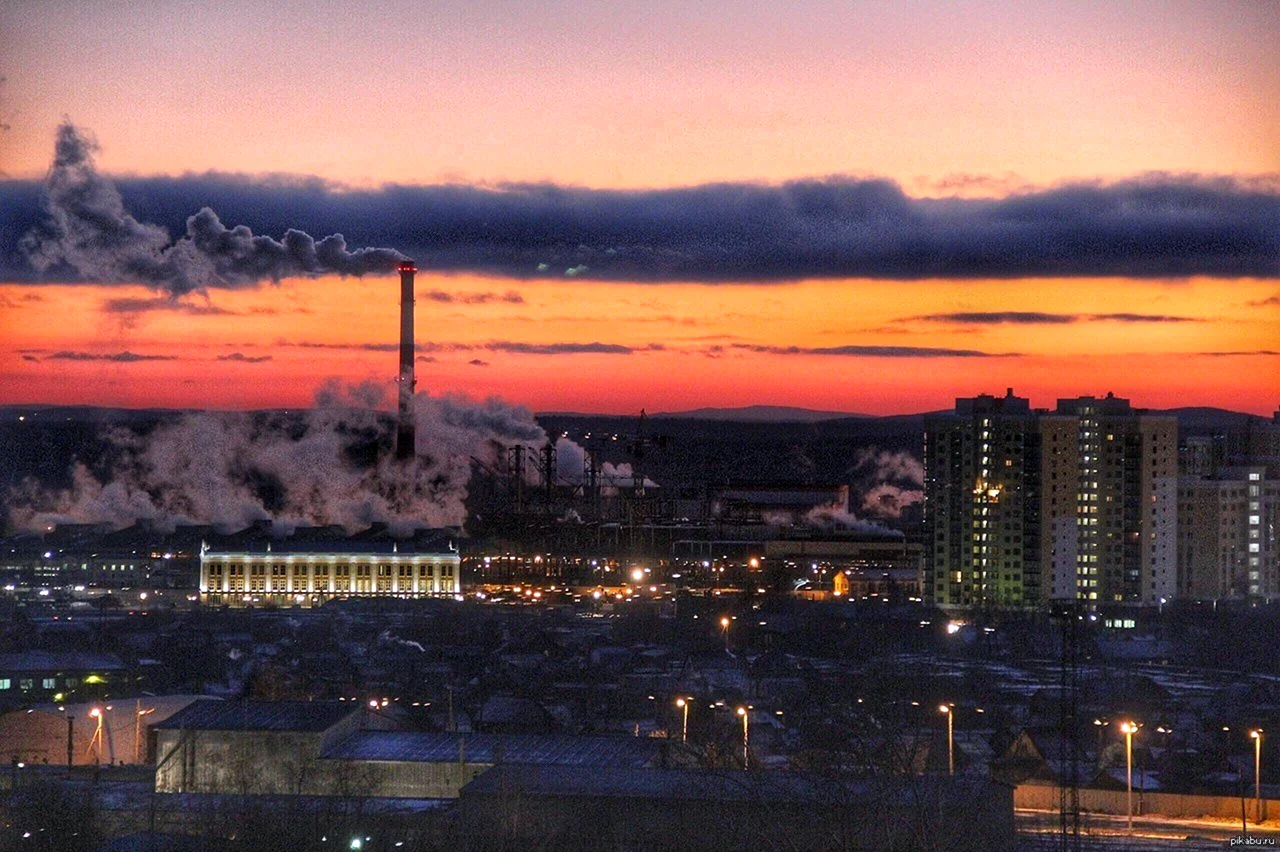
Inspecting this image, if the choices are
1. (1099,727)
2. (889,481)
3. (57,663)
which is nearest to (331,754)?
(1099,727)

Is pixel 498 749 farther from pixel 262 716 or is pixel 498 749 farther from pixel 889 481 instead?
pixel 889 481

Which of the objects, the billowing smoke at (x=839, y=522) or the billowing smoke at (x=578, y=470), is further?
the billowing smoke at (x=839, y=522)

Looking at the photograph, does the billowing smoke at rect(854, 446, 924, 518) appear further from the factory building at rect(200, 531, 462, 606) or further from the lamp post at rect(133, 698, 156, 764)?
the lamp post at rect(133, 698, 156, 764)

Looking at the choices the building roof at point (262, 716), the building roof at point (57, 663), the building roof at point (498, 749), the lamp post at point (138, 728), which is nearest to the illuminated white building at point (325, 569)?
the building roof at point (57, 663)

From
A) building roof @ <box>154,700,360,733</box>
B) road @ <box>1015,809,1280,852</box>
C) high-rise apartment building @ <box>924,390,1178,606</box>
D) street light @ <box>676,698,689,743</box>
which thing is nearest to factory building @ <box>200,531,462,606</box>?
high-rise apartment building @ <box>924,390,1178,606</box>

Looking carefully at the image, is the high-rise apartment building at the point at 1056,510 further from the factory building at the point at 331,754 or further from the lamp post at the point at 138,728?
the factory building at the point at 331,754

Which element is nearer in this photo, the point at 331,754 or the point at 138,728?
the point at 331,754

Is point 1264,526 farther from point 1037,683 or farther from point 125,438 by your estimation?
point 125,438
